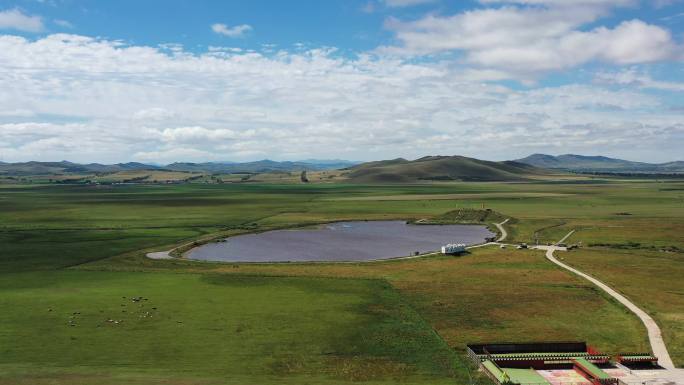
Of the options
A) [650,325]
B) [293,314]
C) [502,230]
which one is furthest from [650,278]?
[502,230]

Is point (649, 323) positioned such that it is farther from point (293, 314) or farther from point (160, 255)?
point (160, 255)

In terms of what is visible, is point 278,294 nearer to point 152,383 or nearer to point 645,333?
point 152,383

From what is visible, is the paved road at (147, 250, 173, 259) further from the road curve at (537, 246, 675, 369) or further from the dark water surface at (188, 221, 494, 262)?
the road curve at (537, 246, 675, 369)

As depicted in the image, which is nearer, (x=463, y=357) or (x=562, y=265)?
(x=463, y=357)

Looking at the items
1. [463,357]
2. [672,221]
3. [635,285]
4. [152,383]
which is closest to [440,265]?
[635,285]

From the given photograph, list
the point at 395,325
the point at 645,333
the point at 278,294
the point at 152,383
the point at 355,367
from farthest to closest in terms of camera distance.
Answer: the point at 278,294 → the point at 395,325 → the point at 645,333 → the point at 355,367 → the point at 152,383

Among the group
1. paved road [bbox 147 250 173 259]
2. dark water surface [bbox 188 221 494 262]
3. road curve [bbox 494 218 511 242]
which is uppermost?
road curve [bbox 494 218 511 242]

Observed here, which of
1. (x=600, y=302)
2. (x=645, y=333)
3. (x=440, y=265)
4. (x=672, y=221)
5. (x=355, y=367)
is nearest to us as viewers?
(x=355, y=367)

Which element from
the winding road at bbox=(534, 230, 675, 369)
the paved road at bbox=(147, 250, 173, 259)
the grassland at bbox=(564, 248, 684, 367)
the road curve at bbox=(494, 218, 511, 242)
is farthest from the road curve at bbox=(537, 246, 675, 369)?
the paved road at bbox=(147, 250, 173, 259)

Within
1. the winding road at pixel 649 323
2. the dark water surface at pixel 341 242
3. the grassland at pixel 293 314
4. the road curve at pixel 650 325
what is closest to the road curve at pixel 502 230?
the dark water surface at pixel 341 242
